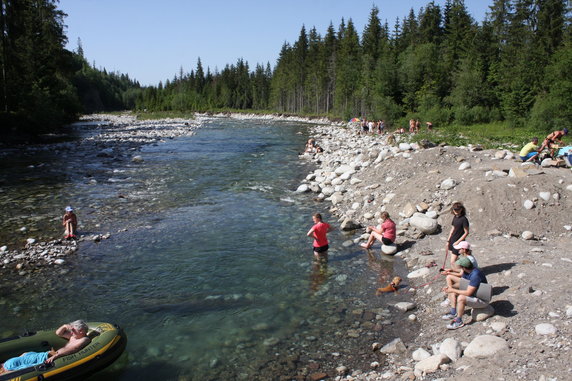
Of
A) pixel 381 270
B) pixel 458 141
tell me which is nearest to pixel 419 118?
pixel 458 141

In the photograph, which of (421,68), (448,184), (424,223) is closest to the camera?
(424,223)

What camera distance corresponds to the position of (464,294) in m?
7.92

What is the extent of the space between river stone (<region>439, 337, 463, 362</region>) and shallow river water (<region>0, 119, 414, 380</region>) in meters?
2.12

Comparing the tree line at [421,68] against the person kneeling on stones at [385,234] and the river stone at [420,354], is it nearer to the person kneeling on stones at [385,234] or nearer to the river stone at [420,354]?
the person kneeling on stones at [385,234]

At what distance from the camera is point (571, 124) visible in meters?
28.5

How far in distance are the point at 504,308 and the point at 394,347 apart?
2371 millimetres

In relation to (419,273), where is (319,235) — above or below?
above

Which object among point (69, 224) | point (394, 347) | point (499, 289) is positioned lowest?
point (394, 347)

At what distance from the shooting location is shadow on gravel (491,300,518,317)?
768cm

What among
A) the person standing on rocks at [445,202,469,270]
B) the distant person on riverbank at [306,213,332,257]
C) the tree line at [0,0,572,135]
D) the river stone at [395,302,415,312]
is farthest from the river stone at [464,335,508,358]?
the tree line at [0,0,572,135]

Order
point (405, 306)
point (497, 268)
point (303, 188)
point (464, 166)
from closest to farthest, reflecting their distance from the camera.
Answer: point (405, 306) < point (497, 268) < point (464, 166) < point (303, 188)

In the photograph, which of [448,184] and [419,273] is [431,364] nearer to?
[419,273]

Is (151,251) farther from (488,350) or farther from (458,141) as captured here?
(458,141)

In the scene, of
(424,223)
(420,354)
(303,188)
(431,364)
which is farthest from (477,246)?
(303,188)
